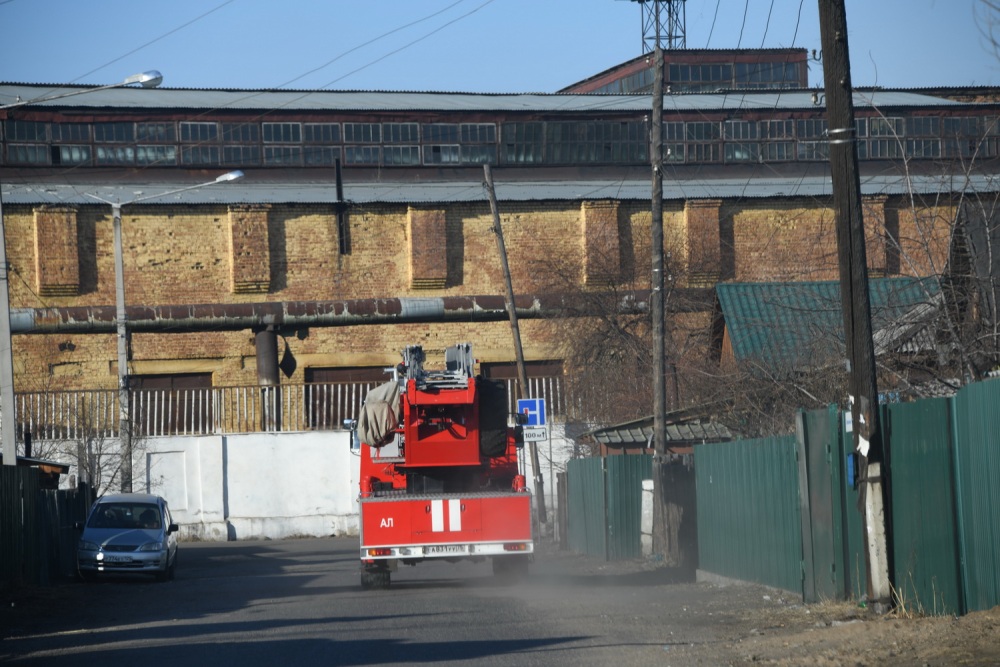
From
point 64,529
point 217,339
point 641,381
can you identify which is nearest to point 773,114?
point 641,381

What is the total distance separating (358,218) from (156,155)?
916cm

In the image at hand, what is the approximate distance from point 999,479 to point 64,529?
20.0 m

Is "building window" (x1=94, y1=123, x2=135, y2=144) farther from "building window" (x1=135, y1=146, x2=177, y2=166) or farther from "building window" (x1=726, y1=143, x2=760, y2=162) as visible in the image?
"building window" (x1=726, y1=143, x2=760, y2=162)

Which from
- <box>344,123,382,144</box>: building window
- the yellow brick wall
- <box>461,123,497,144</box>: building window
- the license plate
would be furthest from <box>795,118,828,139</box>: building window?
the license plate

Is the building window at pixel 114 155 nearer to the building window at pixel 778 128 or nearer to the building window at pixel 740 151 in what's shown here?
the building window at pixel 740 151

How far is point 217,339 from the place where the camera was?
50.3 meters

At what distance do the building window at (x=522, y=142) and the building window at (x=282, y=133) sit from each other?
8.66 meters

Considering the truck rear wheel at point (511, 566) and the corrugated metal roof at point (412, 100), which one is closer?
the truck rear wheel at point (511, 566)

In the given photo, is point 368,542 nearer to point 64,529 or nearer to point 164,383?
point 64,529

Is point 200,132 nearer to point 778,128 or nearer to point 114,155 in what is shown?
point 114,155

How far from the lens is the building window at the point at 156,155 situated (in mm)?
54062

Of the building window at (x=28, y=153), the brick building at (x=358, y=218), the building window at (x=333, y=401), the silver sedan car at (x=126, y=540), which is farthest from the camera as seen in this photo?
the building window at (x=28, y=153)

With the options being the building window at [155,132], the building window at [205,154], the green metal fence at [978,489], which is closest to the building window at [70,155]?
the building window at [155,132]

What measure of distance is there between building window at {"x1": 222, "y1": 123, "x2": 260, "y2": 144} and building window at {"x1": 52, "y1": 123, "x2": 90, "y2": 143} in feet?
17.7
